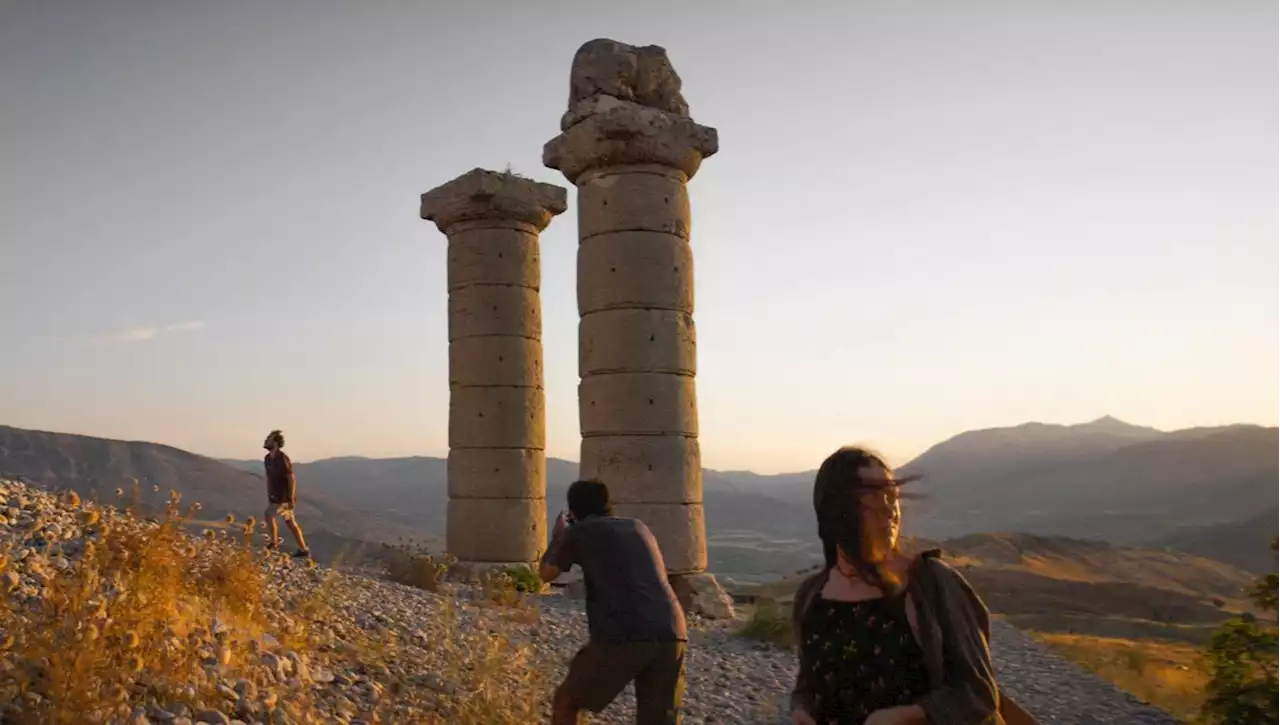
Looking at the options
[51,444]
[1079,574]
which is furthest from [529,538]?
[51,444]

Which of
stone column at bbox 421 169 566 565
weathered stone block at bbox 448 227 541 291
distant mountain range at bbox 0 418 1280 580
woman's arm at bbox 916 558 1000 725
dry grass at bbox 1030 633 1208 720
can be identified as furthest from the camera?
distant mountain range at bbox 0 418 1280 580

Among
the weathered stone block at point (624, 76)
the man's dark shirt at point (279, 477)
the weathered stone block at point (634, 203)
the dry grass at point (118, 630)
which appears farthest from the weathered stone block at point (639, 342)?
the dry grass at point (118, 630)

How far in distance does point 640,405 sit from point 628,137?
3.40 meters

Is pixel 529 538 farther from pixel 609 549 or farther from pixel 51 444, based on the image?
pixel 51 444

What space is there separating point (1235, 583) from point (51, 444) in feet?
227

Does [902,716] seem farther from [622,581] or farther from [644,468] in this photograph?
[644,468]

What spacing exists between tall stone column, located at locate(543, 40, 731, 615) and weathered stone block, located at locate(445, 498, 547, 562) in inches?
123

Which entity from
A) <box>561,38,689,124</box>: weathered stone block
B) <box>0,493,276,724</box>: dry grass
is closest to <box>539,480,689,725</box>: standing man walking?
<box>0,493,276,724</box>: dry grass

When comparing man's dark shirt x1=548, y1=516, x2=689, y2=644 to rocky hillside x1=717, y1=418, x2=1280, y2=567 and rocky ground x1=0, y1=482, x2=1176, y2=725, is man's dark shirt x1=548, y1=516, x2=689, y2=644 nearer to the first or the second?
rocky ground x1=0, y1=482, x2=1176, y2=725

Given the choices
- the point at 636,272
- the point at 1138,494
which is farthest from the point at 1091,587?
the point at 1138,494

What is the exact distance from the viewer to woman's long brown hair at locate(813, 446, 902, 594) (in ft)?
9.13

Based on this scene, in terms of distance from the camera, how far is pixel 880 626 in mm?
2752

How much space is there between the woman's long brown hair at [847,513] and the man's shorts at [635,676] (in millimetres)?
2214

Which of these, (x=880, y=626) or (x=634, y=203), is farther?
(x=634, y=203)
